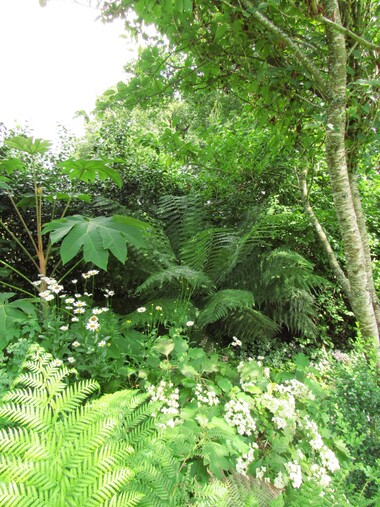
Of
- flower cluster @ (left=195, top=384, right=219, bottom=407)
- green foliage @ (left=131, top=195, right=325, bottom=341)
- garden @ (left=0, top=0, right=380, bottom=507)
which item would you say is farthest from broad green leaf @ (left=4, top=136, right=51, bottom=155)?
flower cluster @ (left=195, top=384, right=219, bottom=407)

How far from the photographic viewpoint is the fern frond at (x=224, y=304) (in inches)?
63.2

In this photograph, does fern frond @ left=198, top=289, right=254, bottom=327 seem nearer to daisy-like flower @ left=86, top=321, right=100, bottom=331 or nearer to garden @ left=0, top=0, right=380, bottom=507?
garden @ left=0, top=0, right=380, bottom=507

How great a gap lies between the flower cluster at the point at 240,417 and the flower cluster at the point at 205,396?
0.06m

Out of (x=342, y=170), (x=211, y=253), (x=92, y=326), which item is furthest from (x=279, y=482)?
(x=211, y=253)

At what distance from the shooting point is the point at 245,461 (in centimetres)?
108

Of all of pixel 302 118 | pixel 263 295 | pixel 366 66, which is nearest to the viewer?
pixel 366 66

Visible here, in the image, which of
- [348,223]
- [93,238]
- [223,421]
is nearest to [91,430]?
[223,421]

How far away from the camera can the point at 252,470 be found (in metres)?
1.05

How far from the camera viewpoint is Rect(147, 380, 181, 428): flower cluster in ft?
3.43

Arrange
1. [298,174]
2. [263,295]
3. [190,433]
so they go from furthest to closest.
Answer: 1. [298,174]
2. [263,295]
3. [190,433]

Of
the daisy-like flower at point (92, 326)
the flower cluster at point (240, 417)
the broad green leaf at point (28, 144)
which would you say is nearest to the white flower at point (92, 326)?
the daisy-like flower at point (92, 326)

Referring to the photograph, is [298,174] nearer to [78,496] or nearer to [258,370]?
[258,370]

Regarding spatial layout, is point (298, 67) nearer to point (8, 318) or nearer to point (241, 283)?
point (241, 283)

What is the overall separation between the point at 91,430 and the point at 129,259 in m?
1.68
